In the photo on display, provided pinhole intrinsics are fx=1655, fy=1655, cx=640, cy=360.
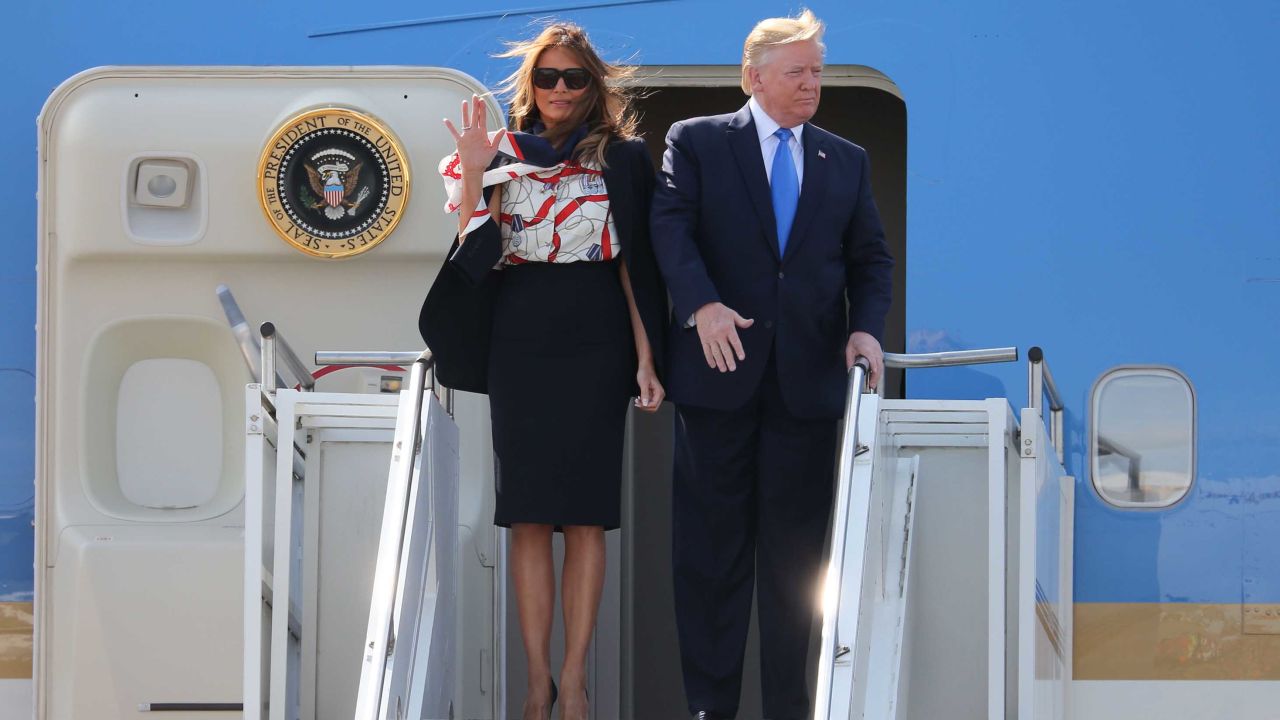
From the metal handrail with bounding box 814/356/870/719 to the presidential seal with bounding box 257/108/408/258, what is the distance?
67.1 inches

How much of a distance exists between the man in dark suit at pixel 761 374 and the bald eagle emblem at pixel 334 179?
119cm

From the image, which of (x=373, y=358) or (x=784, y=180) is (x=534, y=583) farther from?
(x=784, y=180)

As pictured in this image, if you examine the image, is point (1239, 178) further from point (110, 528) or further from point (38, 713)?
point (38, 713)

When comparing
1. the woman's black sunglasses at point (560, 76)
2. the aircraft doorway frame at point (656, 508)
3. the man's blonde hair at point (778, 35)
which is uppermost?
the man's blonde hair at point (778, 35)

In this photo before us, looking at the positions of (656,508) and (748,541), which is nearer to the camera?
(748,541)

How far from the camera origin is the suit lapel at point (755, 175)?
12.0 feet

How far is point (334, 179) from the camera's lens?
14.9 feet

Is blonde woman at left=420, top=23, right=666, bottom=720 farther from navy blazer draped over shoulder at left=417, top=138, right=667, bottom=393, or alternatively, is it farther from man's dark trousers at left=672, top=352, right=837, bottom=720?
man's dark trousers at left=672, top=352, right=837, bottom=720

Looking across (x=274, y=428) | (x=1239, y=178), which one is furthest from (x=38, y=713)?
(x=1239, y=178)

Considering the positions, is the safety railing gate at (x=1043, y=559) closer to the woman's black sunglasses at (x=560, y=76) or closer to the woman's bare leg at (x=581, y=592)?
→ the woman's bare leg at (x=581, y=592)

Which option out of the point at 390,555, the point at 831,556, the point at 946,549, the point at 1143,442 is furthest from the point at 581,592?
the point at 1143,442

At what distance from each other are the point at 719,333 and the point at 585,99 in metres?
0.61

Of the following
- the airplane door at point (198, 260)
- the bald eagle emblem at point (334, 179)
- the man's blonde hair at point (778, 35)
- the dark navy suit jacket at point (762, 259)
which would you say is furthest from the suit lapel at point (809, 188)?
the bald eagle emblem at point (334, 179)

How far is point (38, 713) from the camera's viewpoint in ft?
14.5
